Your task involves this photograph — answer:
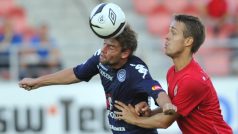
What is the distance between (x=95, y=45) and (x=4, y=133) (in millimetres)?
2111

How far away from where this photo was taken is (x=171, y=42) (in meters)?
6.76

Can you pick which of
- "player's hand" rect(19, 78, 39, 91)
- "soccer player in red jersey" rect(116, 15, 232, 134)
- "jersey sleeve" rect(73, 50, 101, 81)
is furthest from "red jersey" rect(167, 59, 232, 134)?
"player's hand" rect(19, 78, 39, 91)

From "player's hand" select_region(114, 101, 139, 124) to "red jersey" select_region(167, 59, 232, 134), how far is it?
38 centimetres

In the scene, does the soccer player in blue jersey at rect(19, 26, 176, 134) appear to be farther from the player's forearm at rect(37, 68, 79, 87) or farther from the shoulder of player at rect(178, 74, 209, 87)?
the player's forearm at rect(37, 68, 79, 87)

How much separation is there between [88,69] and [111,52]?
62 cm

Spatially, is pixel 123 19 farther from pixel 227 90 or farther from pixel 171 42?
pixel 227 90

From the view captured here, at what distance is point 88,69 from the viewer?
7.55 metres

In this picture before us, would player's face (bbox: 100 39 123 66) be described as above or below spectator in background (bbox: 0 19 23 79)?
below

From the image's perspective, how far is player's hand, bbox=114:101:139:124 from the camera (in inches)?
272

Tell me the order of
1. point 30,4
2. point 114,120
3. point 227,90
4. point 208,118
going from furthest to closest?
point 30,4 → point 227,90 → point 114,120 → point 208,118

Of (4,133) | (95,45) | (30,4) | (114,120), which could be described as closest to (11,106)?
(4,133)

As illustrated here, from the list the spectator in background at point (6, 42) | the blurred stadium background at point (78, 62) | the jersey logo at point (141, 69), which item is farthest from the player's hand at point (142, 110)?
the spectator in background at point (6, 42)

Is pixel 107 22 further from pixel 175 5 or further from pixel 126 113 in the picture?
pixel 175 5

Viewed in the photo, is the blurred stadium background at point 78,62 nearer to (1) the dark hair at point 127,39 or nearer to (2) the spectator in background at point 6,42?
(2) the spectator in background at point 6,42
